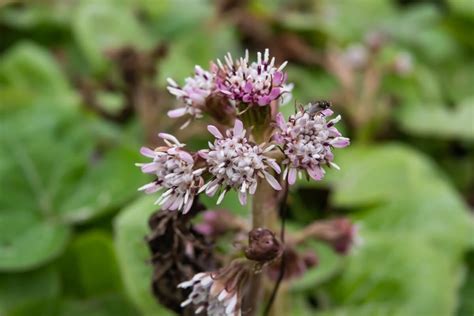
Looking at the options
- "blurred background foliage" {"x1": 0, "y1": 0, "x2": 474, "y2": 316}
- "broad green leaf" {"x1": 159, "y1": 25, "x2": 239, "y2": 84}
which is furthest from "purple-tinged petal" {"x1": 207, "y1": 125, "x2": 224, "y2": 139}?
"broad green leaf" {"x1": 159, "y1": 25, "x2": 239, "y2": 84}

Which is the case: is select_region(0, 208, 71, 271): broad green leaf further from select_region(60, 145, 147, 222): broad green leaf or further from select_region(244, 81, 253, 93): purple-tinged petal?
select_region(244, 81, 253, 93): purple-tinged petal

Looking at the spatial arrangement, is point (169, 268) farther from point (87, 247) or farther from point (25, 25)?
point (25, 25)

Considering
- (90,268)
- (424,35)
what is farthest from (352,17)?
(90,268)

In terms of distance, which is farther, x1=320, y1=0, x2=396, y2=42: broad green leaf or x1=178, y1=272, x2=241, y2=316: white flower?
x1=320, y1=0, x2=396, y2=42: broad green leaf

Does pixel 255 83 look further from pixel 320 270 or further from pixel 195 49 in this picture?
pixel 195 49

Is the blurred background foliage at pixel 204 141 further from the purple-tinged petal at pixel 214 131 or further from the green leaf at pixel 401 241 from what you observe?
the purple-tinged petal at pixel 214 131

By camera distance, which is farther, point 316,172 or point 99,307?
point 99,307

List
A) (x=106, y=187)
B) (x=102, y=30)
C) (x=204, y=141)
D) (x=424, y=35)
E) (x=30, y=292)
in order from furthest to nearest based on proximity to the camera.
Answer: (x=424, y=35) < (x=102, y=30) < (x=204, y=141) < (x=106, y=187) < (x=30, y=292)
